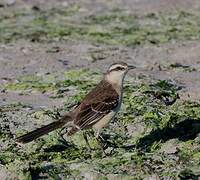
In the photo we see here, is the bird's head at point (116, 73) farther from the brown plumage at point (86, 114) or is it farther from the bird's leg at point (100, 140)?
the bird's leg at point (100, 140)

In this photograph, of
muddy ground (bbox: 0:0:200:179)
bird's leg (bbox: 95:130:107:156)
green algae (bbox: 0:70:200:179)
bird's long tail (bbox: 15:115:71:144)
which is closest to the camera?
green algae (bbox: 0:70:200:179)

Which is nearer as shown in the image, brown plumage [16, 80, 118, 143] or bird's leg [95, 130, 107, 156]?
brown plumage [16, 80, 118, 143]

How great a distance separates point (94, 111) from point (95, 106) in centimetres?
9

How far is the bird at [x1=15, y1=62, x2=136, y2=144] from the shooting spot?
9.47 m

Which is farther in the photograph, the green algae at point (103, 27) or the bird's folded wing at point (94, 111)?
the green algae at point (103, 27)

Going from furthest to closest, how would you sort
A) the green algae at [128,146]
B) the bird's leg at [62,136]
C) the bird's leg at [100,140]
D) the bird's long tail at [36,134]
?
the bird's leg at [62,136] < the bird's leg at [100,140] < the bird's long tail at [36,134] < the green algae at [128,146]

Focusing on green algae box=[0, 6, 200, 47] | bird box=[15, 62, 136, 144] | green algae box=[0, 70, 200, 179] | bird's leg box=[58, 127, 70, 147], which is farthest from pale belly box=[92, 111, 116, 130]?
green algae box=[0, 6, 200, 47]

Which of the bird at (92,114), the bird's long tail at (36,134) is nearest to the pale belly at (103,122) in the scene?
the bird at (92,114)

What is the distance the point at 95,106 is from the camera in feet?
32.3

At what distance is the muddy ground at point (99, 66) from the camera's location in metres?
9.28

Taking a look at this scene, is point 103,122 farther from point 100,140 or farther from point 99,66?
point 99,66

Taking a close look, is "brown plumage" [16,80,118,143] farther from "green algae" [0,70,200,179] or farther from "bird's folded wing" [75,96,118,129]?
"green algae" [0,70,200,179]

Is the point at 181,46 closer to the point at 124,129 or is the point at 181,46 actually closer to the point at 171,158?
the point at 124,129

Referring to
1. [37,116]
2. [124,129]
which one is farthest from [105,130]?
[37,116]
